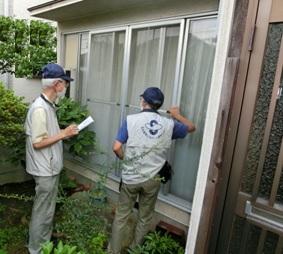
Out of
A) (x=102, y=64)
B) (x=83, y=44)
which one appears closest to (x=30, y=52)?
(x=83, y=44)

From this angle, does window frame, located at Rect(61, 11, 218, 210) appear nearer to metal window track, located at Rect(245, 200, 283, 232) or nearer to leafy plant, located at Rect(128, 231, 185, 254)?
leafy plant, located at Rect(128, 231, 185, 254)

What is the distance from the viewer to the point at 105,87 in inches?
179

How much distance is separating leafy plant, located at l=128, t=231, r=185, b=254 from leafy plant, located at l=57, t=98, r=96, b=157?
1.76 m

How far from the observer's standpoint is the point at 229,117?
188 cm

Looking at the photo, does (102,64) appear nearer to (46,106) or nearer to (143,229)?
(46,106)

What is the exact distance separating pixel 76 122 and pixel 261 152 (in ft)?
10.3

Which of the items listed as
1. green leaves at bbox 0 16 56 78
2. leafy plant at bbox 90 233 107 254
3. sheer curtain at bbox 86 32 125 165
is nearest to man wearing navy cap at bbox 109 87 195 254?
leafy plant at bbox 90 233 107 254

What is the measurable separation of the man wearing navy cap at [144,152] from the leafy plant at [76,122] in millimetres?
1337

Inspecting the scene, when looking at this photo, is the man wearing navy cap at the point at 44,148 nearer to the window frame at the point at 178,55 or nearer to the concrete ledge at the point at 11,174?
the window frame at the point at 178,55

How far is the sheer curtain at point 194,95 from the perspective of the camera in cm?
316

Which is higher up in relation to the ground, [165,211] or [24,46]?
[24,46]

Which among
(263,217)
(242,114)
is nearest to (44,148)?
(242,114)

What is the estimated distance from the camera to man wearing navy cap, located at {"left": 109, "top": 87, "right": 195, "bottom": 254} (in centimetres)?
297

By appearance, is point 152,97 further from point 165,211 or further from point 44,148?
→ point 165,211
